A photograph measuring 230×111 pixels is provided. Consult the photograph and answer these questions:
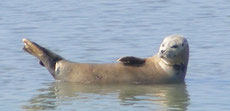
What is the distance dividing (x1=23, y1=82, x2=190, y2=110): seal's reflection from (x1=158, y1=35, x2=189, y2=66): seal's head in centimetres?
37

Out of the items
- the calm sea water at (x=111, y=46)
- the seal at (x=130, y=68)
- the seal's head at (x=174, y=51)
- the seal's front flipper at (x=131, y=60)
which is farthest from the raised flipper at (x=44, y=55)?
the seal's head at (x=174, y=51)

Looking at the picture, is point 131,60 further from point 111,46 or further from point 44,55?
point 111,46

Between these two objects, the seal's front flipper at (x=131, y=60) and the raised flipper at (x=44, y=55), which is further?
the raised flipper at (x=44, y=55)

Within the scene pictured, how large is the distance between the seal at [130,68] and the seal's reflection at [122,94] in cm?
14

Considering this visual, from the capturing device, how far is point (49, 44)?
14750mm

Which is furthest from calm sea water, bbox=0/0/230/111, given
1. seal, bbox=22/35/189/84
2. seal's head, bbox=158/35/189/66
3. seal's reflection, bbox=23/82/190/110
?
seal's head, bbox=158/35/189/66

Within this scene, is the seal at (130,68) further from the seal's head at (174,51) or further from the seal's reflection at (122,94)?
the seal's reflection at (122,94)

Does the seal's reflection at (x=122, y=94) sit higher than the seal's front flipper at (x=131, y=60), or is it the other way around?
the seal's front flipper at (x=131, y=60)

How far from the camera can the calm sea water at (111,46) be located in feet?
36.1

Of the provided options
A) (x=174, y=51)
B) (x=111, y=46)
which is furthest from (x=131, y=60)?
(x=111, y=46)

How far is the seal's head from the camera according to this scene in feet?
40.4

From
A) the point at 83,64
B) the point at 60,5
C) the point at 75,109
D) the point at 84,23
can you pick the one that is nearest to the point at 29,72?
the point at 83,64

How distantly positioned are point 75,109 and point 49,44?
4415 millimetres

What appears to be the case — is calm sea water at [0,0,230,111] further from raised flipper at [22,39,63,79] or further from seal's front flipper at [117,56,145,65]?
seal's front flipper at [117,56,145,65]
